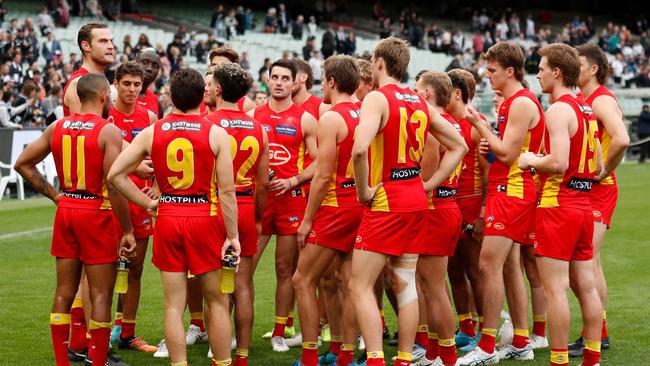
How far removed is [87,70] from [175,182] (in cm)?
232

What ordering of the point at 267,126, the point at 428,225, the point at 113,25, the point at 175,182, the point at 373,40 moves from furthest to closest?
1. the point at 373,40
2. the point at 113,25
3. the point at 267,126
4. the point at 428,225
5. the point at 175,182

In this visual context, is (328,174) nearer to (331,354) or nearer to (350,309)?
(350,309)

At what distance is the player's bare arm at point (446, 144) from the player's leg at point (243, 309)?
1707 mm

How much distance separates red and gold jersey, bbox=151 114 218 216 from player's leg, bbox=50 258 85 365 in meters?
1.16

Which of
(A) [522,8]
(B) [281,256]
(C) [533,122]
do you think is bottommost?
(B) [281,256]

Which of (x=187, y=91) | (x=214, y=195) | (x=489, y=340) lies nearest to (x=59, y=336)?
(x=214, y=195)

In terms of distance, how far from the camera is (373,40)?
45656 mm

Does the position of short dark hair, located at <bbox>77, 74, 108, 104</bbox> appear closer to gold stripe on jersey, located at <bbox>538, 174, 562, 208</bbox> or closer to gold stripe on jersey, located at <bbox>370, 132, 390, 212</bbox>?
gold stripe on jersey, located at <bbox>370, 132, 390, 212</bbox>

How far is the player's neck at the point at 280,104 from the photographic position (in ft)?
30.5

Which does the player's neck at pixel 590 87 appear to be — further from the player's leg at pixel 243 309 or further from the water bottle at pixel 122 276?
the water bottle at pixel 122 276

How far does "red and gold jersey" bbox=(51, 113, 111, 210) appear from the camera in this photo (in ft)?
25.7

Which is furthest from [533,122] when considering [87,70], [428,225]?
[87,70]

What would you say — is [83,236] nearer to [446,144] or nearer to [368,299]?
[368,299]

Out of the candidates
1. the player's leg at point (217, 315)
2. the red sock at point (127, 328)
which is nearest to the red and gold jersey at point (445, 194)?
the player's leg at point (217, 315)
